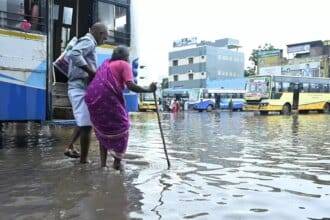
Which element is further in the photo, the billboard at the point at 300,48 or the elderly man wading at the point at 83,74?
the billboard at the point at 300,48

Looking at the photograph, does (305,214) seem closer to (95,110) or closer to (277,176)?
(277,176)

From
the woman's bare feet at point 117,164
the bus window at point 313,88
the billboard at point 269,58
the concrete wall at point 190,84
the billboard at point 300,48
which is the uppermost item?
the billboard at point 300,48

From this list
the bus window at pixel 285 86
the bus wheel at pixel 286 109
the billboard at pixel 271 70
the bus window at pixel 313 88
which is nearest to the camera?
the bus wheel at pixel 286 109

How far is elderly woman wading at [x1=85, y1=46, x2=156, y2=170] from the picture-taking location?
19.6 ft

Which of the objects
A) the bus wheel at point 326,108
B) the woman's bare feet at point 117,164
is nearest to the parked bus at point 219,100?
the bus wheel at point 326,108

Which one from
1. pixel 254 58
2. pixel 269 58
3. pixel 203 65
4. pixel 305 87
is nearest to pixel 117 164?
pixel 305 87

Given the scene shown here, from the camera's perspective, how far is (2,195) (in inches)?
185

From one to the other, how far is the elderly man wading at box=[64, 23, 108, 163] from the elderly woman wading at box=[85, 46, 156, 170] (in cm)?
26

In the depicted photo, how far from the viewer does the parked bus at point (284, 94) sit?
37.9 meters

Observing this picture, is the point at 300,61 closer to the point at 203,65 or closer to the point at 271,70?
the point at 271,70

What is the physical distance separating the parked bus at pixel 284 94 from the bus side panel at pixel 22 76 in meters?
30.8

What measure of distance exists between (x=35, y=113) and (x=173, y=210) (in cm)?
464

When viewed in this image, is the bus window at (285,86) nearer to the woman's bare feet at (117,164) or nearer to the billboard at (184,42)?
the woman's bare feet at (117,164)

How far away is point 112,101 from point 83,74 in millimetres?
733
